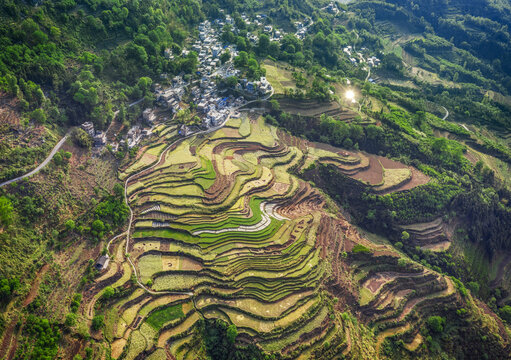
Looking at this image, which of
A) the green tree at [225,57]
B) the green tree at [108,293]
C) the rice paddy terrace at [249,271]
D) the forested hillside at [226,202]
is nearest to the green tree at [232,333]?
the forested hillside at [226,202]

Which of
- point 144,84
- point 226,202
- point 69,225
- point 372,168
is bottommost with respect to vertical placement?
point 372,168

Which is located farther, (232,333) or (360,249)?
(360,249)

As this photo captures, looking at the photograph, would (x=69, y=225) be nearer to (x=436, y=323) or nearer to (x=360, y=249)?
(x=360, y=249)

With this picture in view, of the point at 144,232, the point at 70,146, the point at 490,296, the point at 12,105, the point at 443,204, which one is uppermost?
the point at 12,105

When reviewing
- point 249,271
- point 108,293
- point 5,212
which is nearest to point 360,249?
point 249,271

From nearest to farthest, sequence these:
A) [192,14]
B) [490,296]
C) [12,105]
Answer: [12,105]
[490,296]
[192,14]

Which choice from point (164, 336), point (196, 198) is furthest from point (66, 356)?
point (196, 198)

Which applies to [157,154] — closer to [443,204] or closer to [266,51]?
[266,51]

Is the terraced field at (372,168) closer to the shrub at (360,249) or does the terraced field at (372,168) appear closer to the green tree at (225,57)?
the shrub at (360,249)
